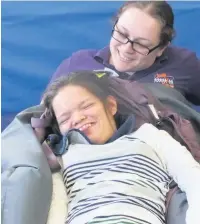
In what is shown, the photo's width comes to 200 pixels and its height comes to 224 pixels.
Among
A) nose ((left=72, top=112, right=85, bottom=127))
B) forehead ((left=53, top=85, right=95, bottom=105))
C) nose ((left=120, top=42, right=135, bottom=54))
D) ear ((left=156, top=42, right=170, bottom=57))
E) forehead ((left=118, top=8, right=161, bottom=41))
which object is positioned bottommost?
ear ((left=156, top=42, right=170, bottom=57))

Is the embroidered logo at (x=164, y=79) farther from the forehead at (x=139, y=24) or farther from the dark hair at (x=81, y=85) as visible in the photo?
the dark hair at (x=81, y=85)

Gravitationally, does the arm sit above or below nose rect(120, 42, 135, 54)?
below

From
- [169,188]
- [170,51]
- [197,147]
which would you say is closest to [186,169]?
[169,188]

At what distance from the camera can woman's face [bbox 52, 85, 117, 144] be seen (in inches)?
41.4

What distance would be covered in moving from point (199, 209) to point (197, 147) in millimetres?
243

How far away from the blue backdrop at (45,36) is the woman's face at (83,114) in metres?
0.64

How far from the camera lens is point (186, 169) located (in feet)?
3.18

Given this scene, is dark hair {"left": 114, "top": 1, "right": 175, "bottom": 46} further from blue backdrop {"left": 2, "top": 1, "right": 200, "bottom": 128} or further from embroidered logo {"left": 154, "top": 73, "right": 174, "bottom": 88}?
blue backdrop {"left": 2, "top": 1, "right": 200, "bottom": 128}

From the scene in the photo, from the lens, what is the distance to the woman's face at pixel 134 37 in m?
1.34

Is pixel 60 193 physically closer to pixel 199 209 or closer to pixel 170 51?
pixel 199 209

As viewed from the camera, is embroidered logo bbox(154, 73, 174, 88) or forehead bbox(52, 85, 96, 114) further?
embroidered logo bbox(154, 73, 174, 88)

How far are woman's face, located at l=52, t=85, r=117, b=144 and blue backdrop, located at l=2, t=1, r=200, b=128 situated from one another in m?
0.64

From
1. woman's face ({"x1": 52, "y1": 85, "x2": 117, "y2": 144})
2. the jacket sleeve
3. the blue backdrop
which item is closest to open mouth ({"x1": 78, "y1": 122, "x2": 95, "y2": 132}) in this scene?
woman's face ({"x1": 52, "y1": 85, "x2": 117, "y2": 144})

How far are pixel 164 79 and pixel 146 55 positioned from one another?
78 mm
